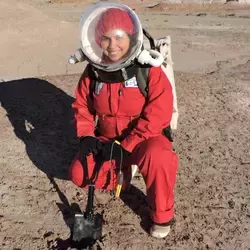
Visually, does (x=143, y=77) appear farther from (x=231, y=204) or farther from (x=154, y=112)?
(x=231, y=204)

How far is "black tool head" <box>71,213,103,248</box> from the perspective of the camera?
9.07 feet

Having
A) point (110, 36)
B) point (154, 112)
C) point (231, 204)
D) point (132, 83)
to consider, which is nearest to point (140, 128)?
point (154, 112)

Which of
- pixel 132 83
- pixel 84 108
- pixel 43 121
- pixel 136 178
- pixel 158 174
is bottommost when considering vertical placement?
pixel 43 121

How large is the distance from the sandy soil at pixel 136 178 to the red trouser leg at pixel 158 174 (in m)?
0.19

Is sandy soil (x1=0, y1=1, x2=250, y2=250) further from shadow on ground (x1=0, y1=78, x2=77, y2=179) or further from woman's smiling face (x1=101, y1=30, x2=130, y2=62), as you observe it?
woman's smiling face (x1=101, y1=30, x2=130, y2=62)

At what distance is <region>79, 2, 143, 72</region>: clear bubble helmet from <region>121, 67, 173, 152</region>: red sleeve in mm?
194

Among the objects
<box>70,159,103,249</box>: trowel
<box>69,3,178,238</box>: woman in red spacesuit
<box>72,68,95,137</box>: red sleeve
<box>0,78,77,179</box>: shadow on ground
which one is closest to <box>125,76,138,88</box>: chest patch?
<box>69,3,178,238</box>: woman in red spacesuit

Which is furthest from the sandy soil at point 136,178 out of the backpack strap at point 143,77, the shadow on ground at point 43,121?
the backpack strap at point 143,77

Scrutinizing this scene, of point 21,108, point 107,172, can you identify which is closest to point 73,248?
point 107,172

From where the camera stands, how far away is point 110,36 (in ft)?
9.14

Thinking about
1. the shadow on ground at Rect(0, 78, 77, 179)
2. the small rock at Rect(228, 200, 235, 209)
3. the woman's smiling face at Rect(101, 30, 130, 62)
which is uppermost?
the woman's smiling face at Rect(101, 30, 130, 62)

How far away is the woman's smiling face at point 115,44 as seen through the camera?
2781 millimetres

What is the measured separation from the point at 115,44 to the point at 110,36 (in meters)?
0.05

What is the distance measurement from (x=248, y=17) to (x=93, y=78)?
13.4m
